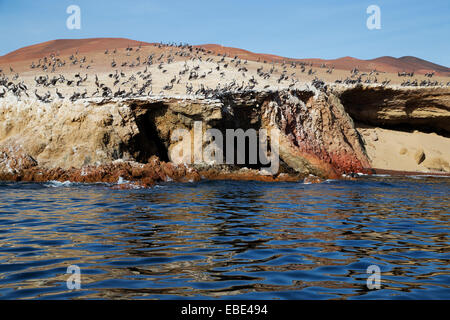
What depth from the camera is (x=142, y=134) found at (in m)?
20.1

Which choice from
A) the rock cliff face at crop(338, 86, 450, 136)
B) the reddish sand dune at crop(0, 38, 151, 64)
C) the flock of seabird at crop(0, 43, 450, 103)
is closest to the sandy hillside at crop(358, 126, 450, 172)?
the rock cliff face at crop(338, 86, 450, 136)

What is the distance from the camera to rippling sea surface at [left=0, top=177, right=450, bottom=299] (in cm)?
557

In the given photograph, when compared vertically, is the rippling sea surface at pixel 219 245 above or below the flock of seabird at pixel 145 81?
below

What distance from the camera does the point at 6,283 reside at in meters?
5.63

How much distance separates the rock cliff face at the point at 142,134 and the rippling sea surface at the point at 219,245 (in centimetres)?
404

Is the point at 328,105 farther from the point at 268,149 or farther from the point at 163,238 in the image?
the point at 163,238

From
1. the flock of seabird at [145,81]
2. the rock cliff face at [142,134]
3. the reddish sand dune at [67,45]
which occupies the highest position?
the reddish sand dune at [67,45]

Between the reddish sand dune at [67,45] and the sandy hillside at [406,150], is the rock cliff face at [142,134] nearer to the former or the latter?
the sandy hillside at [406,150]

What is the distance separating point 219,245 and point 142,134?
12967 millimetres

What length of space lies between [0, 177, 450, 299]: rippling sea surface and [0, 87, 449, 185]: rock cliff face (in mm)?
4042

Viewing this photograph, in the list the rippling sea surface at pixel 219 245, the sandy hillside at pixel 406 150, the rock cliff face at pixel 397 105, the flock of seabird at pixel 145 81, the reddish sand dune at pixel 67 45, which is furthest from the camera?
the reddish sand dune at pixel 67 45

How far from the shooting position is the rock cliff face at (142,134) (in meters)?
18.0

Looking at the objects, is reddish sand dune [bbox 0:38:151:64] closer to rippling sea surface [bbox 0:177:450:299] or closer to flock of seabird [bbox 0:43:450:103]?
flock of seabird [bbox 0:43:450:103]

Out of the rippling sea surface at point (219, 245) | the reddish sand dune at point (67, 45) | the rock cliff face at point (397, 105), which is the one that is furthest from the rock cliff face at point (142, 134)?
the reddish sand dune at point (67, 45)
